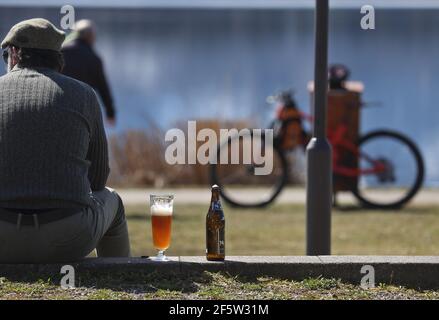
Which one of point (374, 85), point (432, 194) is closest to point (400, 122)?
point (374, 85)

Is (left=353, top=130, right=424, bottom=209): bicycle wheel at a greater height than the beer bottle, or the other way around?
the beer bottle

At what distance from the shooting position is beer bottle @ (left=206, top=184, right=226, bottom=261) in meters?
5.35

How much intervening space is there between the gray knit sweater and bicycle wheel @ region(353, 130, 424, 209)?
18.8 ft

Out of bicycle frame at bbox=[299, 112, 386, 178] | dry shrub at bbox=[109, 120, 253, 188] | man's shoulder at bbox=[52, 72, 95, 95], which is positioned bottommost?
dry shrub at bbox=[109, 120, 253, 188]

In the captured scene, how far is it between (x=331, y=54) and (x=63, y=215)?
1192 centimetres

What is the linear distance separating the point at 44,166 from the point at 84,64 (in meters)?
4.57

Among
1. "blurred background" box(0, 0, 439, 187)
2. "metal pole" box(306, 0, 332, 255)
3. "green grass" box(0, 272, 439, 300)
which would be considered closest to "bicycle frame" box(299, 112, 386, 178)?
"blurred background" box(0, 0, 439, 187)

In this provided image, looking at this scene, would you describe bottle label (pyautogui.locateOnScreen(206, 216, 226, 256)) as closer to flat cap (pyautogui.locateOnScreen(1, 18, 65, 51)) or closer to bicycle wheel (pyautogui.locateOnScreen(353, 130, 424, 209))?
flat cap (pyautogui.locateOnScreen(1, 18, 65, 51))

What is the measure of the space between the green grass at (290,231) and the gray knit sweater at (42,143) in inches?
96.4

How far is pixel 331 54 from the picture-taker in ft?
54.6

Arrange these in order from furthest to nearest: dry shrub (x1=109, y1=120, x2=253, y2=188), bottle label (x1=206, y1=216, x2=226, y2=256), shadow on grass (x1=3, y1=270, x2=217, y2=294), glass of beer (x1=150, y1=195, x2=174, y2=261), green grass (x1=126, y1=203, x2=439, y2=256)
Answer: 1. dry shrub (x1=109, y1=120, x2=253, y2=188)
2. green grass (x1=126, y1=203, x2=439, y2=256)
3. glass of beer (x1=150, y1=195, x2=174, y2=261)
4. bottle label (x1=206, y1=216, x2=226, y2=256)
5. shadow on grass (x1=3, y1=270, x2=217, y2=294)

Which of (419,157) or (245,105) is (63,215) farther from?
(245,105)

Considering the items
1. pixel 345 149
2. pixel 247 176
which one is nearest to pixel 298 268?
pixel 345 149

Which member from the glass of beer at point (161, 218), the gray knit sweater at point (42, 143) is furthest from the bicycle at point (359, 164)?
the gray knit sweater at point (42, 143)
